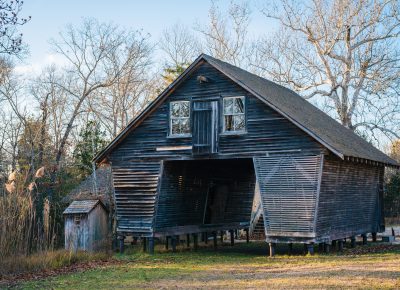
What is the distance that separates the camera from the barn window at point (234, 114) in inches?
912

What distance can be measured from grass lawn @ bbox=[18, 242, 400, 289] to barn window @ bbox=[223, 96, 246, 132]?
5013mm

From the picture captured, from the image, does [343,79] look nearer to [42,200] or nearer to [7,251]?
[42,200]

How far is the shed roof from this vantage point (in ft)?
82.2

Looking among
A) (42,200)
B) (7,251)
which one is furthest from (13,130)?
(7,251)

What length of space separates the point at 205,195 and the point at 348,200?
704 centimetres

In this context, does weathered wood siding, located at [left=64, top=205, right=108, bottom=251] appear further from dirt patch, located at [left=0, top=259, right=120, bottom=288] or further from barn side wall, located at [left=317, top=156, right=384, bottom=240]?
barn side wall, located at [left=317, top=156, right=384, bottom=240]

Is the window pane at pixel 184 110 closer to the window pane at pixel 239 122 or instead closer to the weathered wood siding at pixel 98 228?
the window pane at pixel 239 122

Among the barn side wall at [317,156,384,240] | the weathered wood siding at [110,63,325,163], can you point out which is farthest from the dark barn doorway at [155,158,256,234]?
the barn side wall at [317,156,384,240]

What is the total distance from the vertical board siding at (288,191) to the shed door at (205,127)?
78.6 inches

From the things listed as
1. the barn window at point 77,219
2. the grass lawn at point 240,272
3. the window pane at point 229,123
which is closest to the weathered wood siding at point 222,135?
the window pane at point 229,123

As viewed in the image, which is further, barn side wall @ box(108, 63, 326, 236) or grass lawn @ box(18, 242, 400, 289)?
barn side wall @ box(108, 63, 326, 236)

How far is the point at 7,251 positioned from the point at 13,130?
21442 millimetres

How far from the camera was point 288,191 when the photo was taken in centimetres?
2205

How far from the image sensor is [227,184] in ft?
100
